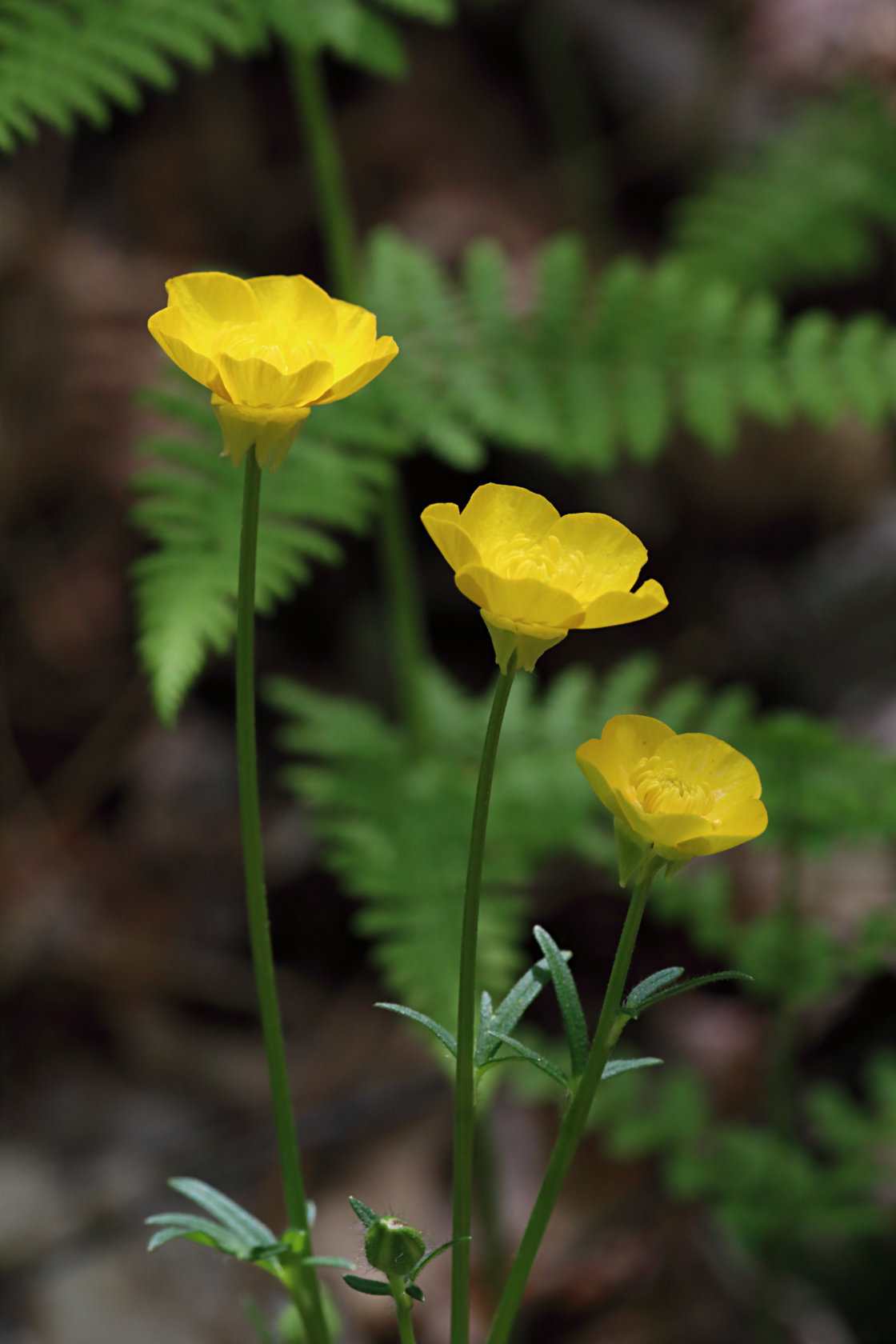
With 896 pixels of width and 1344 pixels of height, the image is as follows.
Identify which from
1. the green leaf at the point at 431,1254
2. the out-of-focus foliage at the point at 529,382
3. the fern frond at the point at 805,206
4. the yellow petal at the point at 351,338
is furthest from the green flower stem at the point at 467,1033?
the fern frond at the point at 805,206

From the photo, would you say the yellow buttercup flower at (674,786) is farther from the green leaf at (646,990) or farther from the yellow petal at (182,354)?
the yellow petal at (182,354)

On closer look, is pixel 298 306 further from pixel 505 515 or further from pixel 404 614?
pixel 404 614

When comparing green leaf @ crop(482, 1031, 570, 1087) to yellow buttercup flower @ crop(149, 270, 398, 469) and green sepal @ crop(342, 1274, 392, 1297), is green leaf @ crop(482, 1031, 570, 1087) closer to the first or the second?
green sepal @ crop(342, 1274, 392, 1297)

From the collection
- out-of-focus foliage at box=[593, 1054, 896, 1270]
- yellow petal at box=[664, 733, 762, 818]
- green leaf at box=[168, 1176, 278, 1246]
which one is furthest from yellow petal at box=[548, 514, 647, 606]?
out-of-focus foliage at box=[593, 1054, 896, 1270]

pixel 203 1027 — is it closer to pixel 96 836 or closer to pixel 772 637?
pixel 96 836

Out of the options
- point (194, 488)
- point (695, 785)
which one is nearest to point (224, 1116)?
point (194, 488)

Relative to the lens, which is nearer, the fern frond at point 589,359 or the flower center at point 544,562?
the flower center at point 544,562
